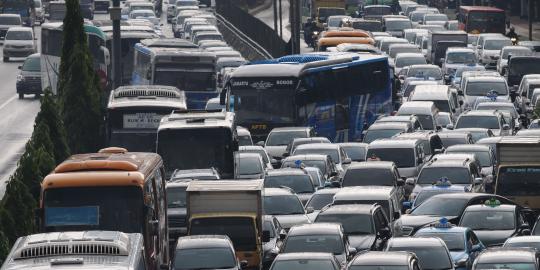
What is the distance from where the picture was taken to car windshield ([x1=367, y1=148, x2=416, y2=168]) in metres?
43.3

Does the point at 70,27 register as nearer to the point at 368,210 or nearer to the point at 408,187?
the point at 408,187

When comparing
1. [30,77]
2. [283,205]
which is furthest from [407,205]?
[30,77]

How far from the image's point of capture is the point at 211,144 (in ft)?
130

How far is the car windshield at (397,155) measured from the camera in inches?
1705

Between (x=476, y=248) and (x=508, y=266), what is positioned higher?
(x=508, y=266)

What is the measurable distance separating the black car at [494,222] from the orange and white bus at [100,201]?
7109mm

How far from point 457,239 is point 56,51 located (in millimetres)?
40441

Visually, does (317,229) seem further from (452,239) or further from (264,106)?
(264,106)

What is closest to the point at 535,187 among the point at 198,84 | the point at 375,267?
the point at 375,267

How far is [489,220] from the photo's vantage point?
33344 millimetres

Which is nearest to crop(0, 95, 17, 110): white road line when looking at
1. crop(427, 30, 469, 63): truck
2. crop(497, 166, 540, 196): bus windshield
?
crop(427, 30, 469, 63): truck

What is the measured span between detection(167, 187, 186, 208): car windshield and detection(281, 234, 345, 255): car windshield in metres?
5.36

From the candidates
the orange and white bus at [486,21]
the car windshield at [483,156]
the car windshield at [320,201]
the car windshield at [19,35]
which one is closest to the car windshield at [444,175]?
the car windshield at [320,201]

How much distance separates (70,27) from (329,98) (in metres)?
8.71
